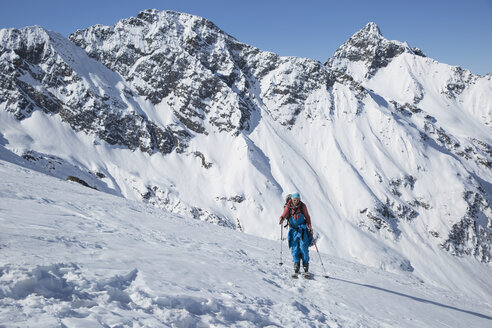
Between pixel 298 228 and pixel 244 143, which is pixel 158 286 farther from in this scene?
pixel 244 143

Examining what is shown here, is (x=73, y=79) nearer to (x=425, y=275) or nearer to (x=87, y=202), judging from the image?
(x=87, y=202)

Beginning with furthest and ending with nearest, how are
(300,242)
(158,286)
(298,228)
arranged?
1. (298,228)
2. (300,242)
3. (158,286)

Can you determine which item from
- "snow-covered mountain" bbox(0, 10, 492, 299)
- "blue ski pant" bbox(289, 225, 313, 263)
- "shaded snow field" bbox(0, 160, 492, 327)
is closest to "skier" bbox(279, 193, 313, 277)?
"blue ski pant" bbox(289, 225, 313, 263)

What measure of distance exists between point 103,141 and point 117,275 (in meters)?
116

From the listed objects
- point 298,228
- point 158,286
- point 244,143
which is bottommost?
point 158,286

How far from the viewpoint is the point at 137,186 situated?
318ft

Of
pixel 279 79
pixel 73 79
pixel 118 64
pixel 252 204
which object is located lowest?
pixel 252 204

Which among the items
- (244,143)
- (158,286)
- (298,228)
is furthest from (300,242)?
(244,143)

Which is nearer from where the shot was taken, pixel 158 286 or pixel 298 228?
pixel 158 286

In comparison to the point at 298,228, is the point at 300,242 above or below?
below

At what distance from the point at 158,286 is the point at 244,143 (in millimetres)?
107885

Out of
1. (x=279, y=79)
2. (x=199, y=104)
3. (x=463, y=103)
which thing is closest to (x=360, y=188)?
(x=279, y=79)

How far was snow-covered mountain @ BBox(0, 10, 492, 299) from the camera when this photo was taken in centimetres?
9750

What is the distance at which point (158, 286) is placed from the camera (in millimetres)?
4805
